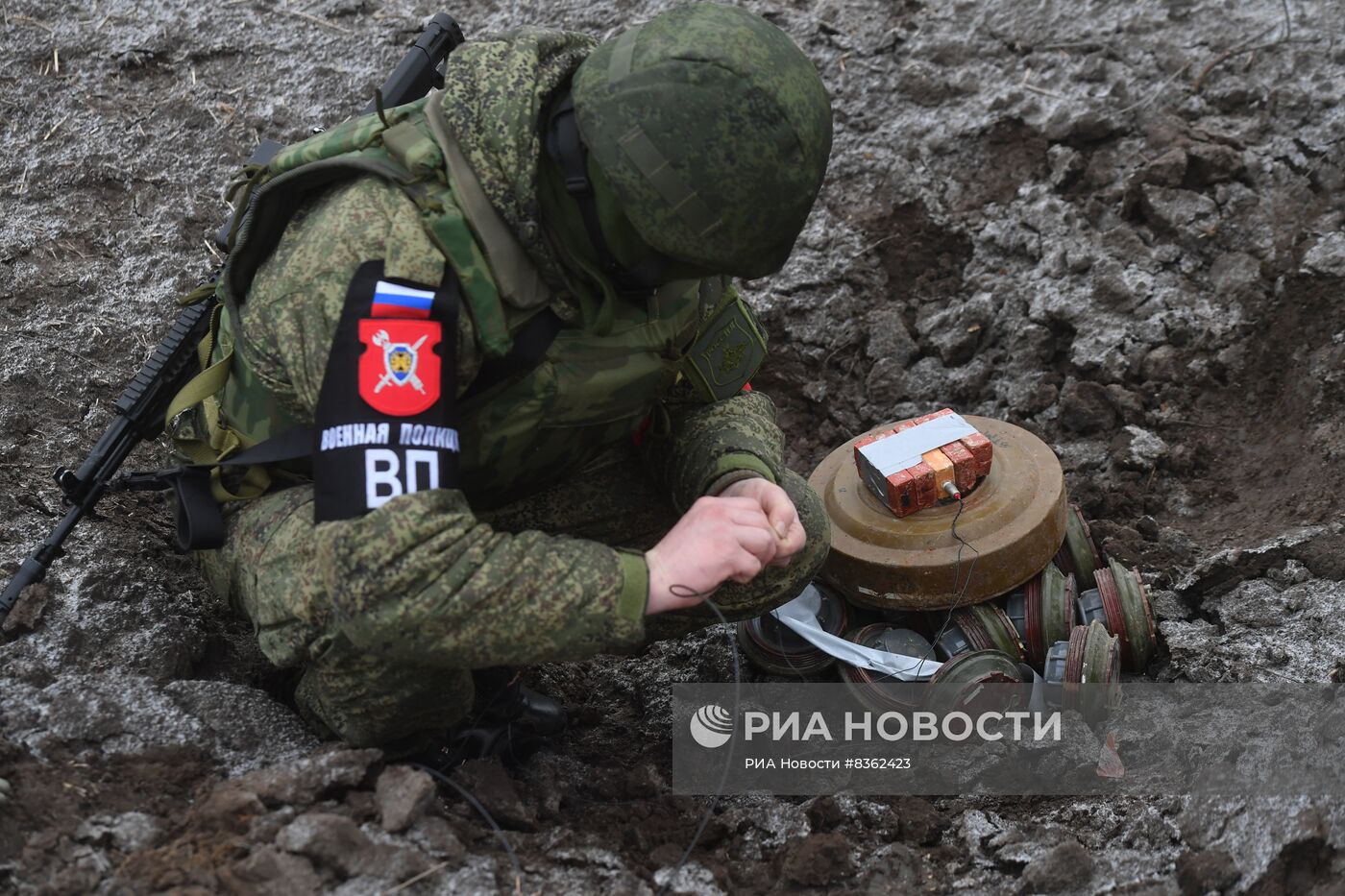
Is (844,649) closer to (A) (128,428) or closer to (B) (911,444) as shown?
(B) (911,444)

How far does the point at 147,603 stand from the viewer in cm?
314

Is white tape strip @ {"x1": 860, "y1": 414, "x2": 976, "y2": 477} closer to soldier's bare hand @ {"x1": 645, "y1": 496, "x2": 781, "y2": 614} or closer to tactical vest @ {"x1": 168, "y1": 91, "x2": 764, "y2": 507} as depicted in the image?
tactical vest @ {"x1": 168, "y1": 91, "x2": 764, "y2": 507}

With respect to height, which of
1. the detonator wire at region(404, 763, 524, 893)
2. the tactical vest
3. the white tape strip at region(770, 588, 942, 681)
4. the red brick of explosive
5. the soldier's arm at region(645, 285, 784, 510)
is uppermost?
the tactical vest

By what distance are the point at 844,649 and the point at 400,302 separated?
1585 millimetres

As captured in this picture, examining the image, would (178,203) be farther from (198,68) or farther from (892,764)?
(892,764)

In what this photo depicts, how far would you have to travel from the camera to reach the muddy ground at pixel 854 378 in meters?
2.46

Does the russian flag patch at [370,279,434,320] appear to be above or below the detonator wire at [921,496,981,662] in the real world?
above

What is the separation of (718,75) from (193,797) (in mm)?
1806

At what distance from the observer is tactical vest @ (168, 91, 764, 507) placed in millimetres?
2514

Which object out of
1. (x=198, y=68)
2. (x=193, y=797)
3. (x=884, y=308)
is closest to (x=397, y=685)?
(x=193, y=797)

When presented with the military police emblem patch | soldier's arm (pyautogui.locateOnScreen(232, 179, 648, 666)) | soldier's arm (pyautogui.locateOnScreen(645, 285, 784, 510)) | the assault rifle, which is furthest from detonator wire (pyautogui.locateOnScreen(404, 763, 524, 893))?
the assault rifle

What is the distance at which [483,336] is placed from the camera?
252 cm

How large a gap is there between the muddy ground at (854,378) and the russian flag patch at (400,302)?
0.91 metres

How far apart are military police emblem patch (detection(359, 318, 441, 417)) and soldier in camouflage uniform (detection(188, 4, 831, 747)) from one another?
0.08 meters
